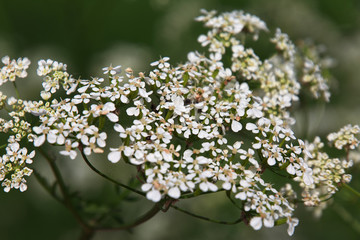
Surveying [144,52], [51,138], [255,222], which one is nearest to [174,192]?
[255,222]

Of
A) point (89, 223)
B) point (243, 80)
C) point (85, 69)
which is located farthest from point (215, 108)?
point (85, 69)

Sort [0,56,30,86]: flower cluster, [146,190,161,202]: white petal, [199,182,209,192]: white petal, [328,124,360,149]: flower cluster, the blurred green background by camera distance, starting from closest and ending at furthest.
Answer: [146,190,161,202]: white petal → [199,182,209,192]: white petal → [0,56,30,86]: flower cluster → [328,124,360,149]: flower cluster → the blurred green background

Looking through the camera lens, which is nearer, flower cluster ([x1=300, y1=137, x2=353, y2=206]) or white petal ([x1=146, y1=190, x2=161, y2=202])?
white petal ([x1=146, y1=190, x2=161, y2=202])

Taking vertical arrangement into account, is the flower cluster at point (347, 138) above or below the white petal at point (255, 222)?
above

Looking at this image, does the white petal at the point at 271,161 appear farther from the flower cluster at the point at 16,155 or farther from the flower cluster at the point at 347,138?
the flower cluster at the point at 16,155

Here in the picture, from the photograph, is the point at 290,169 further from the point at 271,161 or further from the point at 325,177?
the point at 325,177

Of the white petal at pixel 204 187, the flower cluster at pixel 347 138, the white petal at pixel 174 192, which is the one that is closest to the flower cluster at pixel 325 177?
the flower cluster at pixel 347 138

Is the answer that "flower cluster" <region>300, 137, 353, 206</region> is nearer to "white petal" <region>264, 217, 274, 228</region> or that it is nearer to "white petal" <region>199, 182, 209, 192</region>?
"white petal" <region>264, 217, 274, 228</region>

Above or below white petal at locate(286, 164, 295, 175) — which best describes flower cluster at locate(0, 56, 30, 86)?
above

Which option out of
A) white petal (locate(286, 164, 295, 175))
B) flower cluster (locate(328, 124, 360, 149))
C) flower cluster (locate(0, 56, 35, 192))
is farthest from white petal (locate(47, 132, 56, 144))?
flower cluster (locate(328, 124, 360, 149))

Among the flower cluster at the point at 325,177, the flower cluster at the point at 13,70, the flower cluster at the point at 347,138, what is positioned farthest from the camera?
the flower cluster at the point at 347,138
